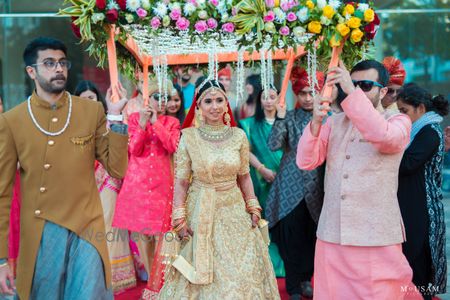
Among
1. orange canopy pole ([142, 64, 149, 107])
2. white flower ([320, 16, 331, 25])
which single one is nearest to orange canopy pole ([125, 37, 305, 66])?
orange canopy pole ([142, 64, 149, 107])

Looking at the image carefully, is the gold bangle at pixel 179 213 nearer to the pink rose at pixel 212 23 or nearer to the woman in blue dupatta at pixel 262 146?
the pink rose at pixel 212 23

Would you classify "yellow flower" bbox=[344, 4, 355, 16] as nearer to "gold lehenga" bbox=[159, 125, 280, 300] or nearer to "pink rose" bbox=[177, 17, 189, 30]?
"pink rose" bbox=[177, 17, 189, 30]

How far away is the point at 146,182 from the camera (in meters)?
5.74

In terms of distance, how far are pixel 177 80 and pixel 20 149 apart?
3407mm

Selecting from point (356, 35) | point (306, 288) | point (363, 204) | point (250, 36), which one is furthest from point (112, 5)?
point (306, 288)

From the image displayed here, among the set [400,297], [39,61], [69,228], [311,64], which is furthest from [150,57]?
[400,297]

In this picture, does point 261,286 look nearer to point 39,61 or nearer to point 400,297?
point 400,297

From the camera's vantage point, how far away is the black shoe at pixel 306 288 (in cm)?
564

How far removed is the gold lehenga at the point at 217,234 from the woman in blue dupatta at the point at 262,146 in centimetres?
146

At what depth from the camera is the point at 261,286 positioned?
14.6ft

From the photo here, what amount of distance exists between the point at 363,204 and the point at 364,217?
7 cm

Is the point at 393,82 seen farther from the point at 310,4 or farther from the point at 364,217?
the point at 364,217

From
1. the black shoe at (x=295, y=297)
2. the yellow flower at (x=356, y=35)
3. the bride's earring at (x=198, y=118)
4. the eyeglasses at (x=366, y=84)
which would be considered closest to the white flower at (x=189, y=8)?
the bride's earring at (x=198, y=118)

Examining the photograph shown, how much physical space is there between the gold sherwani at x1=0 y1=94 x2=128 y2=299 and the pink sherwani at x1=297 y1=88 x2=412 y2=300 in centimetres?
125
